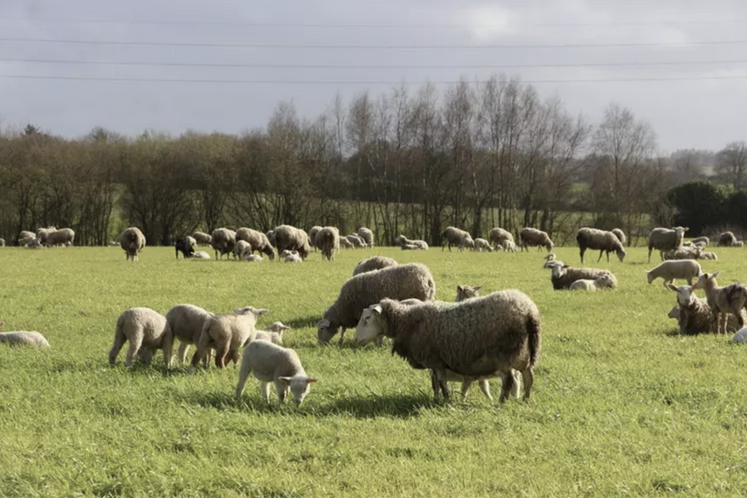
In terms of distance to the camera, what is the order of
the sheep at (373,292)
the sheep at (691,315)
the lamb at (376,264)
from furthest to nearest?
the lamb at (376,264), the sheep at (691,315), the sheep at (373,292)

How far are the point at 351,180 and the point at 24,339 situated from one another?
5978cm

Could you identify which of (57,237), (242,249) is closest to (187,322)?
(242,249)

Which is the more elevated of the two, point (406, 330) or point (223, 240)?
point (406, 330)

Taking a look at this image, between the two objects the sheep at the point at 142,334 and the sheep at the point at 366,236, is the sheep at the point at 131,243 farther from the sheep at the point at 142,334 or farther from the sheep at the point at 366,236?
the sheep at the point at 142,334

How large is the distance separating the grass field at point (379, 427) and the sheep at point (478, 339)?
1.27ft

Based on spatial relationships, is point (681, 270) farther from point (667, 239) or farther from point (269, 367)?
point (269, 367)

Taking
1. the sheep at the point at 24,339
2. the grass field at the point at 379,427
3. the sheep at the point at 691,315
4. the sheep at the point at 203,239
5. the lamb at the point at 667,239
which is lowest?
the sheep at the point at 203,239

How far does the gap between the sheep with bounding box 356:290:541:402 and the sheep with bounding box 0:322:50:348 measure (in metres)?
7.12

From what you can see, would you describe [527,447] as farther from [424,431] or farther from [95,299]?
[95,299]

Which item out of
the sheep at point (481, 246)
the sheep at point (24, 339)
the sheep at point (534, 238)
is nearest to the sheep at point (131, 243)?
the sheep at point (481, 246)

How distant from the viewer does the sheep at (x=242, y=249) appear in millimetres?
35844

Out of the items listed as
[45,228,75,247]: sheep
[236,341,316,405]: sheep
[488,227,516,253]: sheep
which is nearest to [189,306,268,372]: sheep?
[236,341,316,405]: sheep

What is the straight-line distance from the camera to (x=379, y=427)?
290 inches

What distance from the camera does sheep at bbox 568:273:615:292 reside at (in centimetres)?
2034
